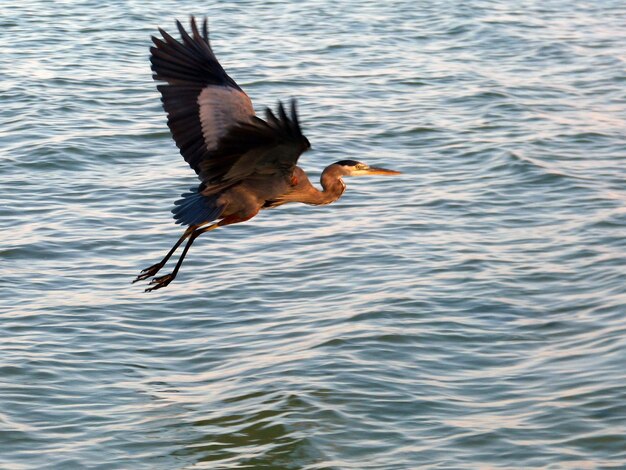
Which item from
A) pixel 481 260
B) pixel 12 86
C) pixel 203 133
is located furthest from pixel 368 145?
pixel 203 133

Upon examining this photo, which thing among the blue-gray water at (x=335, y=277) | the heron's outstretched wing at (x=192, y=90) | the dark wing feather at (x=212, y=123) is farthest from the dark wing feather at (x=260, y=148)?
the blue-gray water at (x=335, y=277)

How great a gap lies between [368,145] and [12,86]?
14.0ft

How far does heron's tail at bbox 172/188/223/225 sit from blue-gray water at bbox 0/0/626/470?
1.15 metres

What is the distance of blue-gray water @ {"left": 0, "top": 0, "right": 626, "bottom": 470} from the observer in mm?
7523

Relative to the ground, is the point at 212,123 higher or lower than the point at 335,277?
higher

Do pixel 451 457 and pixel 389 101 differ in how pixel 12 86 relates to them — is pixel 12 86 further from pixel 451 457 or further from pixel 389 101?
pixel 451 457

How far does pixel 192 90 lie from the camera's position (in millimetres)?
7727

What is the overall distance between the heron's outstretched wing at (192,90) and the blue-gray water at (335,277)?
1474 mm

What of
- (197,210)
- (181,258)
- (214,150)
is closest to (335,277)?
(181,258)

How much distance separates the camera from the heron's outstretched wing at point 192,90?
7566 millimetres

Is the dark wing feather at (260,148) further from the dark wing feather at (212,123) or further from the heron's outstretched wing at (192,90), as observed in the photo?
the heron's outstretched wing at (192,90)

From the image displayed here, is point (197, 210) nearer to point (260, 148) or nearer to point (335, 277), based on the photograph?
point (260, 148)

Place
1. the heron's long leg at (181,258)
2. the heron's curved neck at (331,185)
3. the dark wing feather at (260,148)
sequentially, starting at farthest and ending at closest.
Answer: the heron's curved neck at (331,185), the heron's long leg at (181,258), the dark wing feather at (260,148)

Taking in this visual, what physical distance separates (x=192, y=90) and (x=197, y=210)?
738mm
